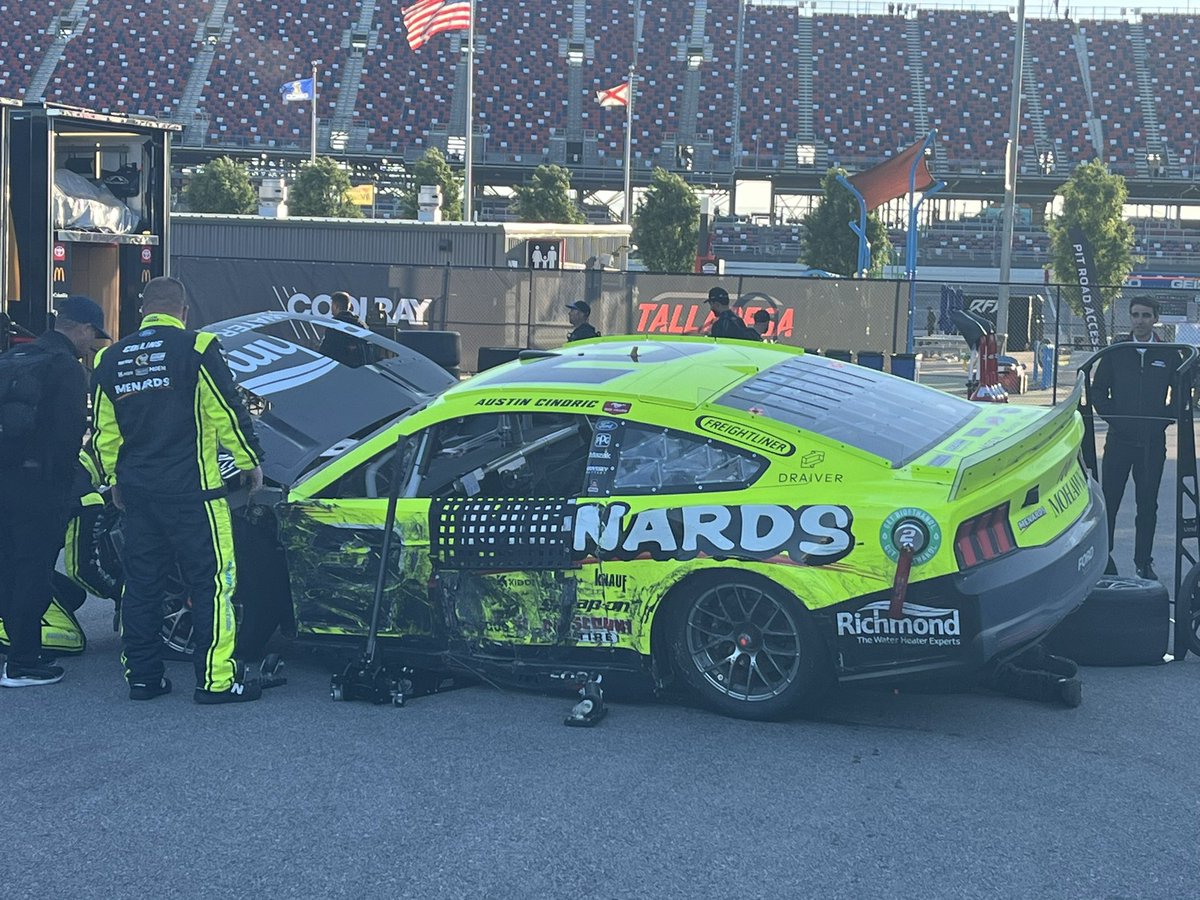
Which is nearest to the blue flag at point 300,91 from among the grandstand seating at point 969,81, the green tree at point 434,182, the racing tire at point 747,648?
the green tree at point 434,182

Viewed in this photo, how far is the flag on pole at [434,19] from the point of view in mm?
37375

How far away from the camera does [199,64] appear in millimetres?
61719

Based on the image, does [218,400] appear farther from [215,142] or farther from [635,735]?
[215,142]

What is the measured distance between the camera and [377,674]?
591 cm

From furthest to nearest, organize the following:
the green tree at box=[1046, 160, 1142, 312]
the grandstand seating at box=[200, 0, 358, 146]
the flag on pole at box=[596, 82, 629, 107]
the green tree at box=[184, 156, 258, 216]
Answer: the grandstand seating at box=[200, 0, 358, 146]
the flag on pole at box=[596, 82, 629, 107]
the green tree at box=[184, 156, 258, 216]
the green tree at box=[1046, 160, 1142, 312]

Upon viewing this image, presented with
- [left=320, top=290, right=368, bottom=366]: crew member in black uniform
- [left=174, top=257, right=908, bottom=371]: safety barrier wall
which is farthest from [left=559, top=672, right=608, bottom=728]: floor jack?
[left=174, top=257, right=908, bottom=371]: safety barrier wall

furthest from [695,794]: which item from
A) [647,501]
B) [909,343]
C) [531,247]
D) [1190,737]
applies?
[531,247]

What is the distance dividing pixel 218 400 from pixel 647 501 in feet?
5.96

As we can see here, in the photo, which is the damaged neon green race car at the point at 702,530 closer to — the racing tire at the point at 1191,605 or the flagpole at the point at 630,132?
the racing tire at the point at 1191,605

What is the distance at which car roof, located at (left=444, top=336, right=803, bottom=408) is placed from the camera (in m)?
5.82

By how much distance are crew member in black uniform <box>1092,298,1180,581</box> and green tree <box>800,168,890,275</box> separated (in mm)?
37878

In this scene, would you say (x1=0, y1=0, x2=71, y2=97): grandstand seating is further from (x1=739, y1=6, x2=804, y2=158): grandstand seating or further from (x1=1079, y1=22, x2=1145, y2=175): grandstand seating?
(x1=1079, y1=22, x2=1145, y2=175): grandstand seating

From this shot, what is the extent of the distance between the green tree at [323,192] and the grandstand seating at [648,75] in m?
12.0

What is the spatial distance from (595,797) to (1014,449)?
2.10m
